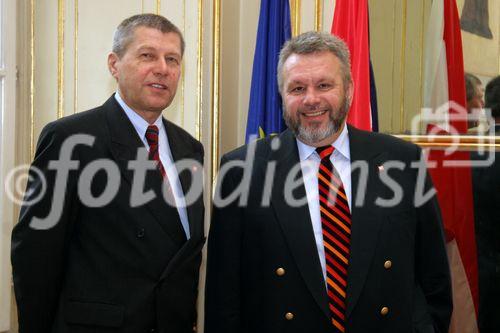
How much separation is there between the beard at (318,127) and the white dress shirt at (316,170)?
0.04m

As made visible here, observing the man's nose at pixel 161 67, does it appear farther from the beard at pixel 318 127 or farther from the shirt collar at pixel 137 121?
the beard at pixel 318 127

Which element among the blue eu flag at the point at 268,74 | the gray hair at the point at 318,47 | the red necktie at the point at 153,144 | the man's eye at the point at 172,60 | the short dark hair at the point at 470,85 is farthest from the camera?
the blue eu flag at the point at 268,74

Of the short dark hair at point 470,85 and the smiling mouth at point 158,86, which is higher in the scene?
the short dark hair at point 470,85

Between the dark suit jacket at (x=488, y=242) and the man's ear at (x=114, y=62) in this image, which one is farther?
the dark suit jacket at (x=488, y=242)

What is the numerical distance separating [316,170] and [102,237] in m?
0.74

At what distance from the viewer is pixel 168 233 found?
1.99 metres

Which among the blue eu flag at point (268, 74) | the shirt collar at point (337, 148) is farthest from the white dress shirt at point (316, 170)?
the blue eu flag at point (268, 74)

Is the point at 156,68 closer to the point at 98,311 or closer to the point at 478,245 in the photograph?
the point at 98,311

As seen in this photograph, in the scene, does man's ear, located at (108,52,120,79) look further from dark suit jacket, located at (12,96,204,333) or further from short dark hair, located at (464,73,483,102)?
short dark hair, located at (464,73,483,102)

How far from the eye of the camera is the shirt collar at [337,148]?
6.36 ft

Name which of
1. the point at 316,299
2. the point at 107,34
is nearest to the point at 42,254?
the point at 316,299

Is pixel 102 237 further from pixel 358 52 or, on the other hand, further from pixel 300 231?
pixel 358 52

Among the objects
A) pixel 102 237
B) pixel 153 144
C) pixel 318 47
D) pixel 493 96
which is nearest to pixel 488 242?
pixel 493 96

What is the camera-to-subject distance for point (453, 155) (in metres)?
3.20
